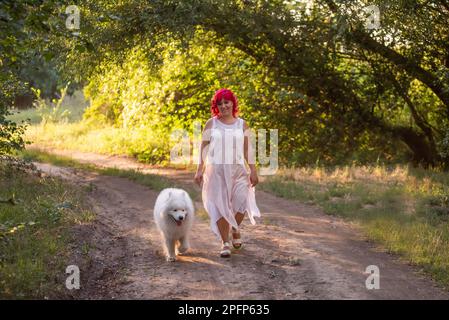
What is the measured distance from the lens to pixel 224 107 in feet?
26.0

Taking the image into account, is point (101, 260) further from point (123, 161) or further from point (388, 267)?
point (123, 161)

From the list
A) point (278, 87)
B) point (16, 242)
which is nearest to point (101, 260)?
point (16, 242)

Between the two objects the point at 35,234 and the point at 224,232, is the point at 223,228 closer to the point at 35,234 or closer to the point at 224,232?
the point at 224,232

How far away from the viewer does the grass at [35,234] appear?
20.0 ft

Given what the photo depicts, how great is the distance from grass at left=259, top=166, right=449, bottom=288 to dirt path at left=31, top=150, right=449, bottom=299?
0.31m

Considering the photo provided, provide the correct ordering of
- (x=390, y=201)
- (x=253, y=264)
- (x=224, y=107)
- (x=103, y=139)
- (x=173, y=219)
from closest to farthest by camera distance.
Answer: (x=253, y=264) < (x=173, y=219) < (x=224, y=107) < (x=390, y=201) < (x=103, y=139)

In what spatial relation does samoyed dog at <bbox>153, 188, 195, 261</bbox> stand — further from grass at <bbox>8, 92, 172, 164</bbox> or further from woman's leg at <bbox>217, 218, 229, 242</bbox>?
grass at <bbox>8, 92, 172, 164</bbox>

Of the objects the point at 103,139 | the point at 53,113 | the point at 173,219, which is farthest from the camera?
the point at 53,113

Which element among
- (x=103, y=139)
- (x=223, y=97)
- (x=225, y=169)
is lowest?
(x=225, y=169)

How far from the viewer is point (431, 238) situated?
28.6 ft

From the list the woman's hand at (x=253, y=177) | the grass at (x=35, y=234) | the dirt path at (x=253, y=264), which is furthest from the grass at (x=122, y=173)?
the woman's hand at (x=253, y=177)

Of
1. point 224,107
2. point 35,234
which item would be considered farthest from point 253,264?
point 35,234

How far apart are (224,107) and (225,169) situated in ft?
2.69

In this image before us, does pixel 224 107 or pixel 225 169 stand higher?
pixel 224 107
